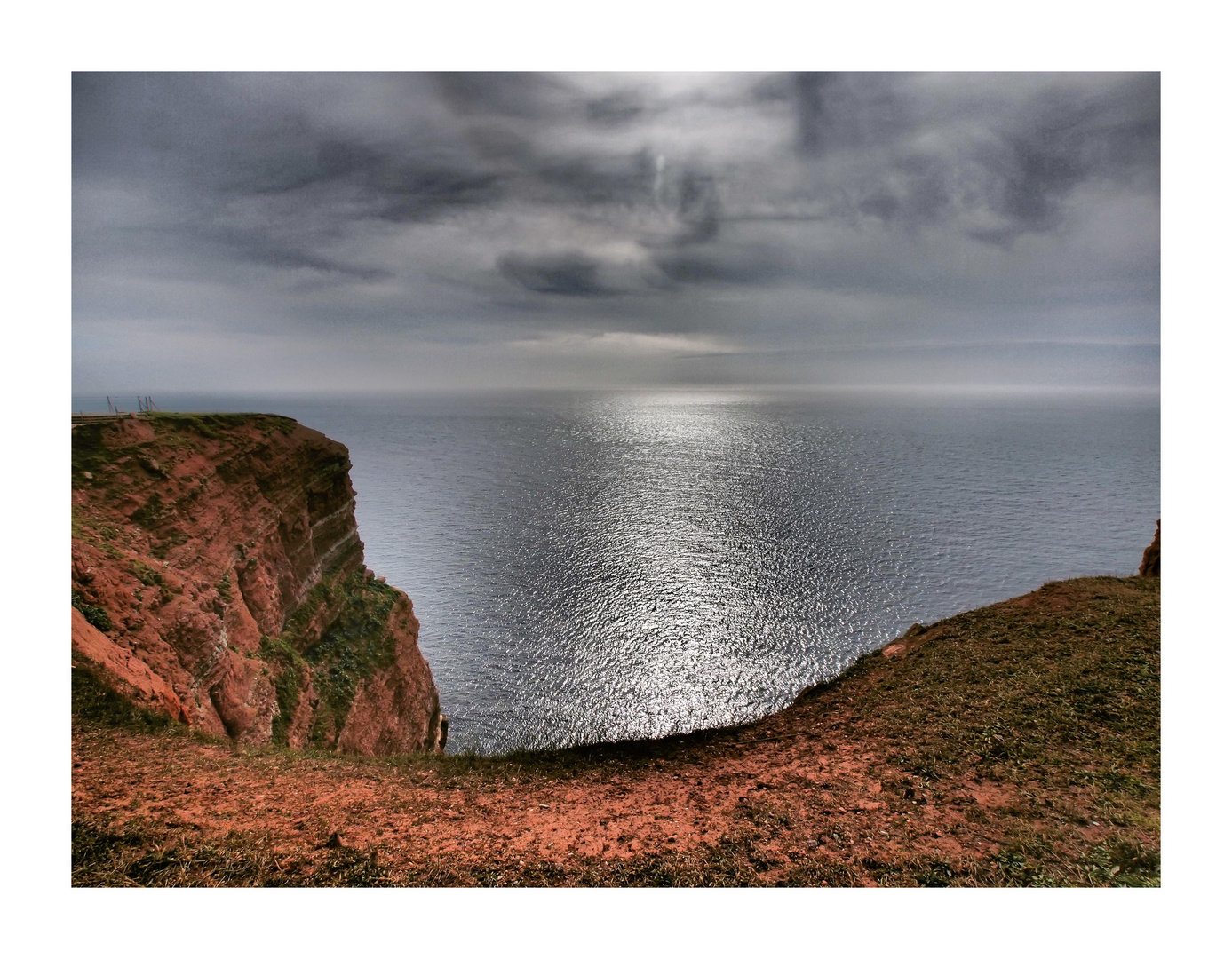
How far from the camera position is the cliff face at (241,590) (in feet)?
32.5

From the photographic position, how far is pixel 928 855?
5.86 m

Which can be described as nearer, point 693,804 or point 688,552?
point 693,804

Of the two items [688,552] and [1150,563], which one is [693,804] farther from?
[688,552]

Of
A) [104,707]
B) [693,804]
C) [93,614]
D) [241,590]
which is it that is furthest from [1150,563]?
[241,590]

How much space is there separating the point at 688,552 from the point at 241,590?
38.0 meters

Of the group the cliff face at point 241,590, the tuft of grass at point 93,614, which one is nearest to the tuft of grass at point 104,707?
the cliff face at point 241,590

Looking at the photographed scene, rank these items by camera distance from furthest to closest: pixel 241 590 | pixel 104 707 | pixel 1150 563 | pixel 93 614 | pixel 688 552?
pixel 688 552 < pixel 1150 563 < pixel 241 590 < pixel 93 614 < pixel 104 707

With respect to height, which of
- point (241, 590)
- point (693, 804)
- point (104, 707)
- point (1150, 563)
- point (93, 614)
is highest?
point (93, 614)

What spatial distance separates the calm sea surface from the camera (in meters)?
31.0

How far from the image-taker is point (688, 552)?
47469 millimetres

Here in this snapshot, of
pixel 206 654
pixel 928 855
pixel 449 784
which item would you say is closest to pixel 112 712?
pixel 206 654

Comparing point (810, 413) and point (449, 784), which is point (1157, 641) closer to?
point (449, 784)

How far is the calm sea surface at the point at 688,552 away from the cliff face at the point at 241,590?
244 centimetres

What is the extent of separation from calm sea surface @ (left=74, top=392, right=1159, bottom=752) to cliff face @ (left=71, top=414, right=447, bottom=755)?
2.44 meters
